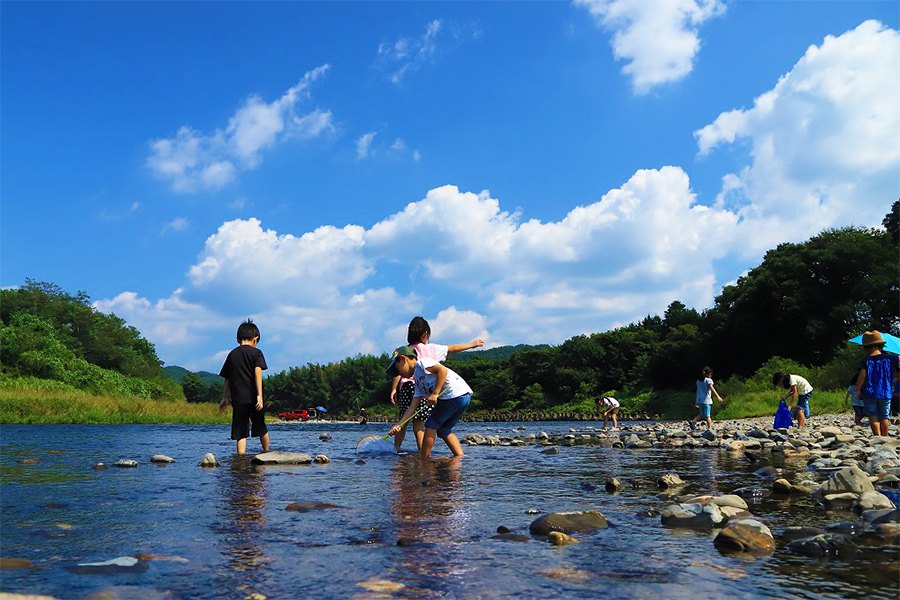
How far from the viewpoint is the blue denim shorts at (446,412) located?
9.03 m

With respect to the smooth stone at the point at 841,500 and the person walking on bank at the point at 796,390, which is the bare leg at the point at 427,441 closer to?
the smooth stone at the point at 841,500

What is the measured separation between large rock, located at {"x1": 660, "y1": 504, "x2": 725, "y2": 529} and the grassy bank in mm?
34284

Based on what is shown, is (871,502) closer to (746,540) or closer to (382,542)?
(746,540)

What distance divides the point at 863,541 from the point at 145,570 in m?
4.01

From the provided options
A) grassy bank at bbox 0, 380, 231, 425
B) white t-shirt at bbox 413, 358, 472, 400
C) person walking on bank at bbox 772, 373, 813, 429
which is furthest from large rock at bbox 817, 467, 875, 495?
grassy bank at bbox 0, 380, 231, 425

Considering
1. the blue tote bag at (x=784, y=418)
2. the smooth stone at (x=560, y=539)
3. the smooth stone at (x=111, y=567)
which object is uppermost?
the smooth stone at (x=111, y=567)

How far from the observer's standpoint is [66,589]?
2.92m

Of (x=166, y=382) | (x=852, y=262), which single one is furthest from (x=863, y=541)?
(x=166, y=382)

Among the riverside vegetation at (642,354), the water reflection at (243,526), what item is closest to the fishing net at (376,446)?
the water reflection at (243,526)

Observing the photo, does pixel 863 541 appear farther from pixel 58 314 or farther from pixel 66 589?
pixel 58 314

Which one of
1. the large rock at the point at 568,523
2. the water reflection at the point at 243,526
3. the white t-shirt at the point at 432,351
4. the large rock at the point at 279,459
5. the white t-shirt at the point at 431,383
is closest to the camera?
the water reflection at the point at 243,526

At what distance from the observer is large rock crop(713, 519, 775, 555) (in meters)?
3.69

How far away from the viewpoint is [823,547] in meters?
3.55

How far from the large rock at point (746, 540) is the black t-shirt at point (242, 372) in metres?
7.70
